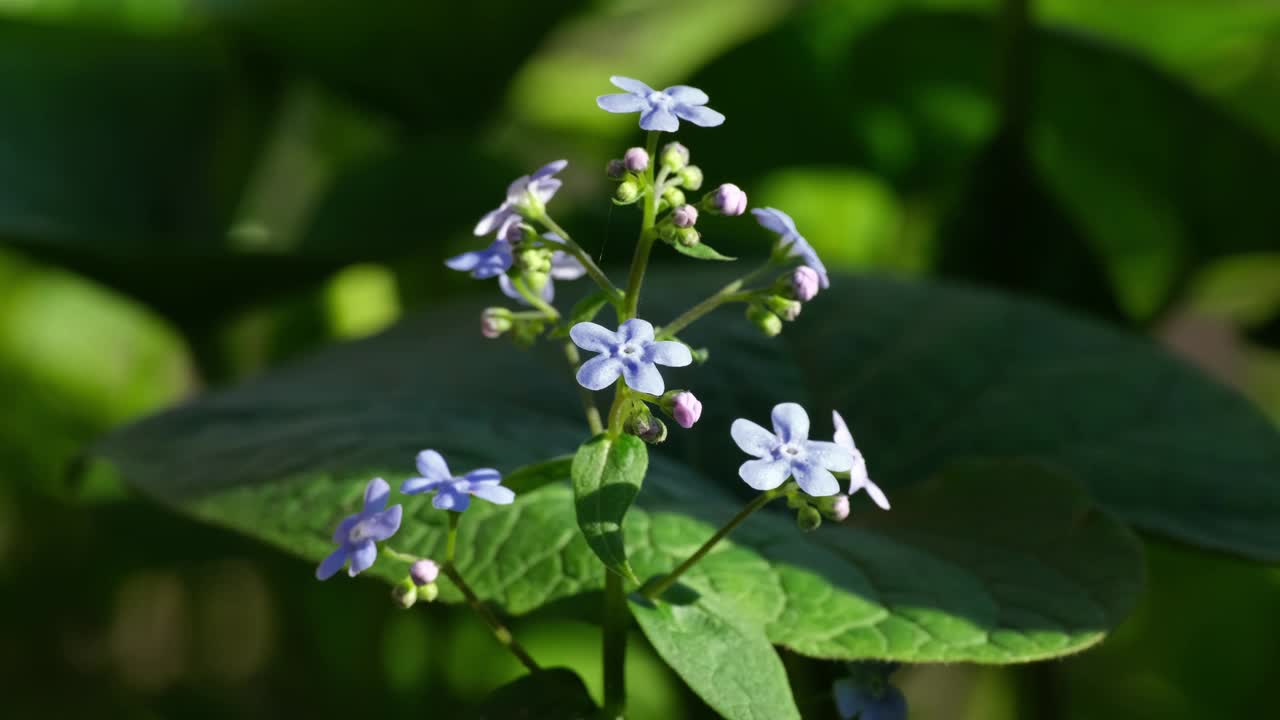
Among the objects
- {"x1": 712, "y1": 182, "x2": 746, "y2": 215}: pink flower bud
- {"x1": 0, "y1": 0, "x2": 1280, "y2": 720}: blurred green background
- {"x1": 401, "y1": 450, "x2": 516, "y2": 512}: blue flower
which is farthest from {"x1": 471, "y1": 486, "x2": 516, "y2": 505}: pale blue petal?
{"x1": 0, "y1": 0, "x2": 1280, "y2": 720}: blurred green background

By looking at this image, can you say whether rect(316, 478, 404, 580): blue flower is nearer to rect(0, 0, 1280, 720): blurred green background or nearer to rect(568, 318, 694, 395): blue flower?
rect(568, 318, 694, 395): blue flower

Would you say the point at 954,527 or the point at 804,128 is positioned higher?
the point at 954,527

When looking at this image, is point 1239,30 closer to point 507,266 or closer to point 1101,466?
point 1101,466

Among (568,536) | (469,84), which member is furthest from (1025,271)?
(568,536)

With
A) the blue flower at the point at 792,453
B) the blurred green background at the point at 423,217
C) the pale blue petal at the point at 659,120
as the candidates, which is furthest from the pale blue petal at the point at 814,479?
the blurred green background at the point at 423,217

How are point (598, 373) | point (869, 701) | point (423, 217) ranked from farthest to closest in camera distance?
point (423, 217) → point (869, 701) → point (598, 373)

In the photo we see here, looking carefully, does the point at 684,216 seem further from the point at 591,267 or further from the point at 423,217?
the point at 423,217

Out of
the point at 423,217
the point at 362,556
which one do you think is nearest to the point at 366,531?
the point at 362,556
